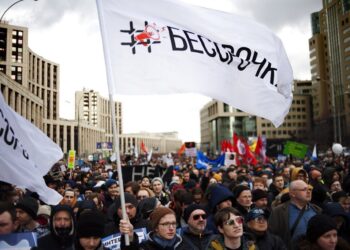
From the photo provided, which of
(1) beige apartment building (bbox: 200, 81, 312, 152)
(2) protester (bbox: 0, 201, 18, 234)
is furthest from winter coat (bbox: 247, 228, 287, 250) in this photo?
(1) beige apartment building (bbox: 200, 81, 312, 152)

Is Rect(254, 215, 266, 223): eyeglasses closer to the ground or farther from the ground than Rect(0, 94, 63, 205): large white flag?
closer to the ground

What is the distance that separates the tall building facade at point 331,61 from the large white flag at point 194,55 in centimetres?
7079

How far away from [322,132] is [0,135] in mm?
73097

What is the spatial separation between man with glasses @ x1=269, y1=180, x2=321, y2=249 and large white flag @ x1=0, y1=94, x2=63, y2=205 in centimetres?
260

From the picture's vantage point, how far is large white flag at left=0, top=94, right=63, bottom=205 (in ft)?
11.8

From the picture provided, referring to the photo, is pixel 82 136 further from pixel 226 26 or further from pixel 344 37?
pixel 226 26

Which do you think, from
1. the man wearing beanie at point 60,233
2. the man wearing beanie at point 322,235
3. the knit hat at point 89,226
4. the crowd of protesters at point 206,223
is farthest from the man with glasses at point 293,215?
the man wearing beanie at point 60,233

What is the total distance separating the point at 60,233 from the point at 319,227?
2488 millimetres

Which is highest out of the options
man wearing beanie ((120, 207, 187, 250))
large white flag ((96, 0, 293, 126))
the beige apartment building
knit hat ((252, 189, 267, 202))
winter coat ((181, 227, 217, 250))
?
the beige apartment building

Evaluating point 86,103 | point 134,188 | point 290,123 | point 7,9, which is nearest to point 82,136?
point 86,103

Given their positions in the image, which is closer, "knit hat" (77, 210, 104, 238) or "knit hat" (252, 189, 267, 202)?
"knit hat" (77, 210, 104, 238)

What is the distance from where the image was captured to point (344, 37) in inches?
3487

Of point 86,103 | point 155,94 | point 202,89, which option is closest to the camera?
point 155,94

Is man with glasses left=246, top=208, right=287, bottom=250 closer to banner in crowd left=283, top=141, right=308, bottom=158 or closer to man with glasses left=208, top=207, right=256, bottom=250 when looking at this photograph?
man with glasses left=208, top=207, right=256, bottom=250
